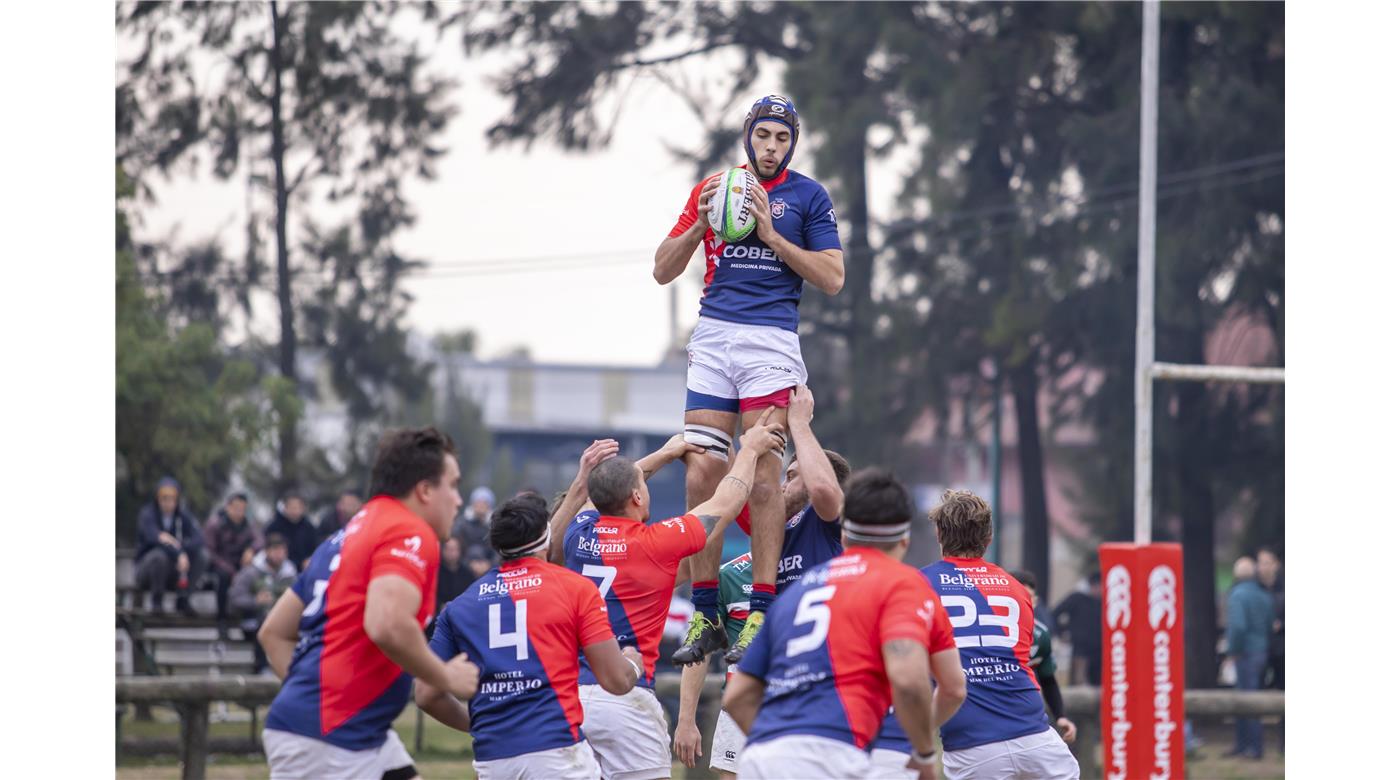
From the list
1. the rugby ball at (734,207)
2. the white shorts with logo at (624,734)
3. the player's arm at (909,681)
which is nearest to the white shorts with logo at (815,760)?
the player's arm at (909,681)

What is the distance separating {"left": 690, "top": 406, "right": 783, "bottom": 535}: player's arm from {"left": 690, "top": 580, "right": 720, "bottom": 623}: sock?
2.45ft

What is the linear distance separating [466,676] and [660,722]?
2463mm

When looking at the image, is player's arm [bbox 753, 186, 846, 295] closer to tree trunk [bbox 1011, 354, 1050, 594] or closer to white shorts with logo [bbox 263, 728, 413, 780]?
white shorts with logo [bbox 263, 728, 413, 780]

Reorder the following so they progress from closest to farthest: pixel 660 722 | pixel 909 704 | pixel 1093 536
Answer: pixel 909 704 → pixel 660 722 → pixel 1093 536

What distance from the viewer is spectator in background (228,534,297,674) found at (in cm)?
1650

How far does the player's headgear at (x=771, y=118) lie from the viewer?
26.7 ft

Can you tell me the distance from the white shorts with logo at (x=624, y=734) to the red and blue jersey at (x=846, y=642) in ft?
8.16

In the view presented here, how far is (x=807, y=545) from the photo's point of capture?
8.46m

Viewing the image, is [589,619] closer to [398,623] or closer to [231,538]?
[398,623]

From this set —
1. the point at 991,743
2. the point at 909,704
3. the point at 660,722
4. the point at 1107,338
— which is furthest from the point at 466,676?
the point at 1107,338

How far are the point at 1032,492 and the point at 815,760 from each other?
2178 centimetres

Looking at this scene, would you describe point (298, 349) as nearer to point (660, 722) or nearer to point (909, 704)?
point (660, 722)

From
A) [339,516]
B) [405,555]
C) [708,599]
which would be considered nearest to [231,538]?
[339,516]

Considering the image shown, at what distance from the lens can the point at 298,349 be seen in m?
25.4
